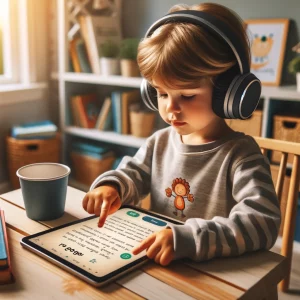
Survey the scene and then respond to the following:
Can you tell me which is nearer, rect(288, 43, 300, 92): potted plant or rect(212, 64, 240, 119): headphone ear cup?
rect(212, 64, 240, 119): headphone ear cup

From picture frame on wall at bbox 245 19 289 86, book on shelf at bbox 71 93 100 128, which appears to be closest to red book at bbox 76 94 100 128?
book on shelf at bbox 71 93 100 128

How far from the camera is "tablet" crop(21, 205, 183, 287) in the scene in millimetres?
602

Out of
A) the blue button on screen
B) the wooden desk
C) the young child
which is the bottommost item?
the wooden desk

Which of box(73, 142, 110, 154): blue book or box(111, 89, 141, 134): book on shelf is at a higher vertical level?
box(111, 89, 141, 134): book on shelf

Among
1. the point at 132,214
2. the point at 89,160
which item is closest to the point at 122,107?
the point at 89,160

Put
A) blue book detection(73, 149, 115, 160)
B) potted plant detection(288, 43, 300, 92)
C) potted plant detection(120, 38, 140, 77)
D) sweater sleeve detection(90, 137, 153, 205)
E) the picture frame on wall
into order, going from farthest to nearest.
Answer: blue book detection(73, 149, 115, 160) → potted plant detection(120, 38, 140, 77) → the picture frame on wall → potted plant detection(288, 43, 300, 92) → sweater sleeve detection(90, 137, 153, 205)

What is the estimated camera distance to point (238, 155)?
2.78ft

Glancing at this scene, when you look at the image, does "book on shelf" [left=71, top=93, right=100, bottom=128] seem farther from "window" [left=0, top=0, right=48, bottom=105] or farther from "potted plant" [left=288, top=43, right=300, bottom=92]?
"potted plant" [left=288, top=43, right=300, bottom=92]

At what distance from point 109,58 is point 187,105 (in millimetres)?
1611

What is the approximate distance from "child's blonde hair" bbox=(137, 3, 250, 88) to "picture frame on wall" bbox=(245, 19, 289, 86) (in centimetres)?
127

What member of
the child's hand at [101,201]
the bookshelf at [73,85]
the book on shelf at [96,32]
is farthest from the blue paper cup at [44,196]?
the book on shelf at [96,32]

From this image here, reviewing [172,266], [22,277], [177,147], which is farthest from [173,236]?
[177,147]

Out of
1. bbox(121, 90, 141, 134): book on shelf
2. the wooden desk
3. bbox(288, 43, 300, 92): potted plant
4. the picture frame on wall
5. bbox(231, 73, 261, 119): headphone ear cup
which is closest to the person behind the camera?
the wooden desk

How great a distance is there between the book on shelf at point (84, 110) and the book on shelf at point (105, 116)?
7 centimetres
